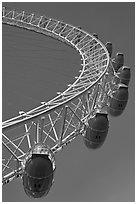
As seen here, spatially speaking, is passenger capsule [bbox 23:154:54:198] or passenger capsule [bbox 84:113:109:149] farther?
passenger capsule [bbox 84:113:109:149]

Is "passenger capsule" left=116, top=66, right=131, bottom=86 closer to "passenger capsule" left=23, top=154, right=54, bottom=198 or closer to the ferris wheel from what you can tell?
the ferris wheel

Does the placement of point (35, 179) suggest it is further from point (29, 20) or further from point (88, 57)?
point (29, 20)

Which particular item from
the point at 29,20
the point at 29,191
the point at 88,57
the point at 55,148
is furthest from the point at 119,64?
the point at 29,191

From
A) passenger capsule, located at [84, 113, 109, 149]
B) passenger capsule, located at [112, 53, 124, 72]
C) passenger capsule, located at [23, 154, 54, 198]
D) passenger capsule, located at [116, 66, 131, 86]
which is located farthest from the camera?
passenger capsule, located at [112, 53, 124, 72]

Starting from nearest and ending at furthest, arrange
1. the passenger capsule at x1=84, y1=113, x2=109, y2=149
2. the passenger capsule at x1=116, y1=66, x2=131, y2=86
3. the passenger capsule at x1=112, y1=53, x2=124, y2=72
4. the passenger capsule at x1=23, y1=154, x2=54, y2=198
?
the passenger capsule at x1=23, y1=154, x2=54, y2=198, the passenger capsule at x1=84, y1=113, x2=109, y2=149, the passenger capsule at x1=116, y1=66, x2=131, y2=86, the passenger capsule at x1=112, y1=53, x2=124, y2=72

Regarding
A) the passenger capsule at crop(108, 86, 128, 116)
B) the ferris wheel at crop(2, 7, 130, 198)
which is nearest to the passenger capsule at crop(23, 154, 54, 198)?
the ferris wheel at crop(2, 7, 130, 198)

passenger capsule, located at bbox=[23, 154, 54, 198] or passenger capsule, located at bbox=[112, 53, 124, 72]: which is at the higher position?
passenger capsule, located at bbox=[112, 53, 124, 72]
